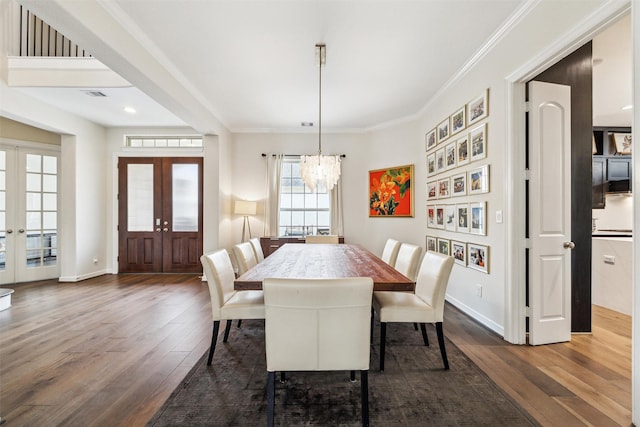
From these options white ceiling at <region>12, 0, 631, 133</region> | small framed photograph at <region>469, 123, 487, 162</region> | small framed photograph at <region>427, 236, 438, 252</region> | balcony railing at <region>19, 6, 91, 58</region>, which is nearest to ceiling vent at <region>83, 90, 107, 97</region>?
white ceiling at <region>12, 0, 631, 133</region>

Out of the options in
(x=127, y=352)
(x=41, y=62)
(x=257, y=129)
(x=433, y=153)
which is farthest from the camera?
(x=257, y=129)

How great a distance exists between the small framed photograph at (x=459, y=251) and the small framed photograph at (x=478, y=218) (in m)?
0.29

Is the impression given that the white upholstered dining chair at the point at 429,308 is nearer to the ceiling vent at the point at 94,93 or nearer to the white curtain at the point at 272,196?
the white curtain at the point at 272,196

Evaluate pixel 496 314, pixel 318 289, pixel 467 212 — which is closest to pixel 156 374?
pixel 318 289

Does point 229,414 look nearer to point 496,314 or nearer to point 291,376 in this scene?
point 291,376

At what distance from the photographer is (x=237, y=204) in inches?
205

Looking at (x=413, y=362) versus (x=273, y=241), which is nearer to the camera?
(x=413, y=362)

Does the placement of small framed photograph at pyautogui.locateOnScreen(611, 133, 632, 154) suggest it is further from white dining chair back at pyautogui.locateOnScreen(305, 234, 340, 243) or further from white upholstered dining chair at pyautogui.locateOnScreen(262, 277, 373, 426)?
white upholstered dining chair at pyautogui.locateOnScreen(262, 277, 373, 426)

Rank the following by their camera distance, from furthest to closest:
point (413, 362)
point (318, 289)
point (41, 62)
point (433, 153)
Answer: point (433, 153) < point (41, 62) < point (413, 362) < point (318, 289)

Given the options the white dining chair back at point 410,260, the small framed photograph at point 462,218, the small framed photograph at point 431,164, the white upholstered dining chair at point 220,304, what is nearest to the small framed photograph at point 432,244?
the small framed photograph at point 462,218

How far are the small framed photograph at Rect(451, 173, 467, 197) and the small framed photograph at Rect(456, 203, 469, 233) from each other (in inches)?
6.2

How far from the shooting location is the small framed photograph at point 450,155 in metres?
3.55

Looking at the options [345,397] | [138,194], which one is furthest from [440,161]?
[138,194]

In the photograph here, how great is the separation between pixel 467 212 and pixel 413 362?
1.84 m
